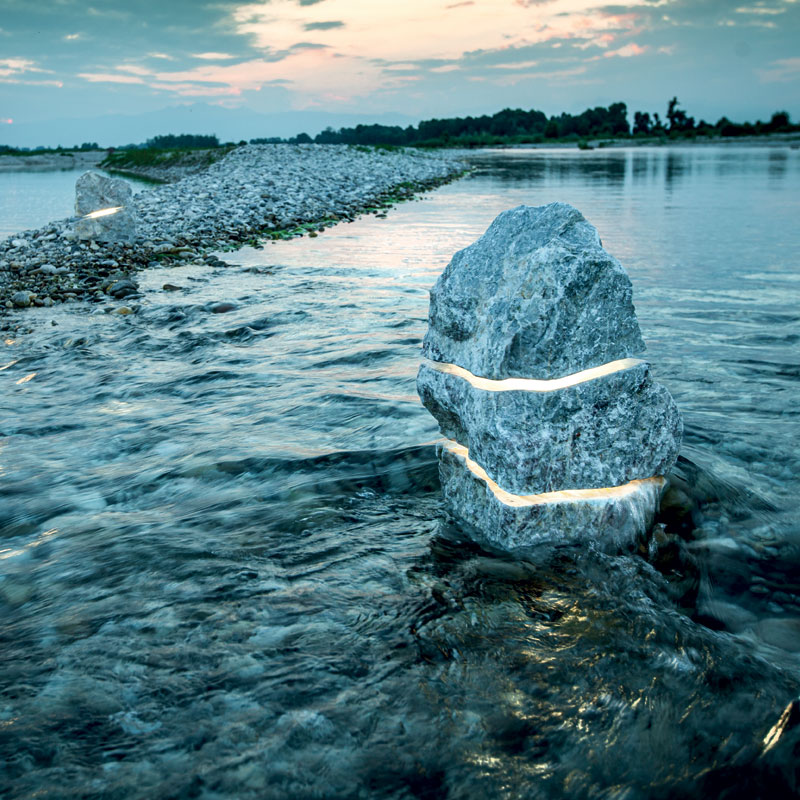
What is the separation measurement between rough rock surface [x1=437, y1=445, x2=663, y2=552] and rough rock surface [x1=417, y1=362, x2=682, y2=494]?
0.30 feet

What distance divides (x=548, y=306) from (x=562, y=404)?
0.46m

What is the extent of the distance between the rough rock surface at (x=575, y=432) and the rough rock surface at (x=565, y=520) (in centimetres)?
9

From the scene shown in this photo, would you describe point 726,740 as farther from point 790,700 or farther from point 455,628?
point 455,628

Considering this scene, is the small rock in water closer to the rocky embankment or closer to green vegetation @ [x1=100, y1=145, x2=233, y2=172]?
the rocky embankment

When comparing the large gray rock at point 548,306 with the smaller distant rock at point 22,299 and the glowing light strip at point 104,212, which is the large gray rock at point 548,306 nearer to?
the smaller distant rock at point 22,299

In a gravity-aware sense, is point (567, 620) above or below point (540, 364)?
below

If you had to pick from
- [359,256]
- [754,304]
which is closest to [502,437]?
[754,304]

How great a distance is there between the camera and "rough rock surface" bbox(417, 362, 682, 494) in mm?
3119

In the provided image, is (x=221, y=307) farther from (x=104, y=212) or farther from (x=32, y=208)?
(x=32, y=208)

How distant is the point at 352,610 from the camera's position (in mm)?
2928

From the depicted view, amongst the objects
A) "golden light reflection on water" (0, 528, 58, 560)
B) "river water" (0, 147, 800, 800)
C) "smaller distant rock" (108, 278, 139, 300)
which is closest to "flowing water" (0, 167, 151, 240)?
"smaller distant rock" (108, 278, 139, 300)

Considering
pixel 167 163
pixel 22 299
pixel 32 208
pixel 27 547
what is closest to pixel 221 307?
pixel 22 299

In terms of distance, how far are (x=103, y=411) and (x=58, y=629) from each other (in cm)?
305

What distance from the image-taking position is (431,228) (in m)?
16.0
